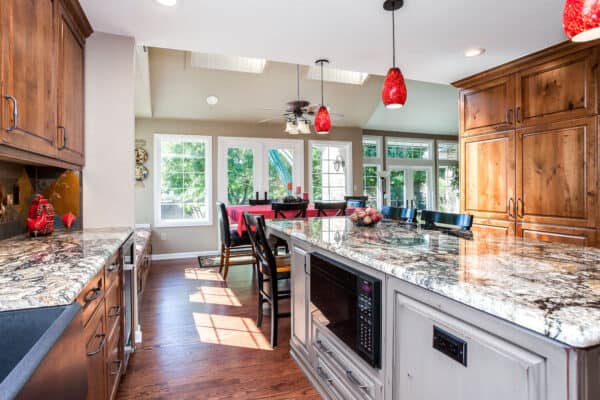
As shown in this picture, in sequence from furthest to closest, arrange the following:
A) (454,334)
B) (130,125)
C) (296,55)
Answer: (296,55), (130,125), (454,334)

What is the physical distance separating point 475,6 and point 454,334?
2.25 m

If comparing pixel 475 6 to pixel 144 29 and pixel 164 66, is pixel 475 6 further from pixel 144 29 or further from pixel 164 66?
pixel 164 66

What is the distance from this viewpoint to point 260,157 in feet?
20.5

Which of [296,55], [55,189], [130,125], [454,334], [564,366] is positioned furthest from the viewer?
[296,55]

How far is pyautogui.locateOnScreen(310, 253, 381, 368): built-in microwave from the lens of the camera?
1.34 metres

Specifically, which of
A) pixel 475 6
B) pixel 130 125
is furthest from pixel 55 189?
pixel 475 6

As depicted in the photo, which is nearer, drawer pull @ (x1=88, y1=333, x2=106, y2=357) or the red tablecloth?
drawer pull @ (x1=88, y1=333, x2=106, y2=357)

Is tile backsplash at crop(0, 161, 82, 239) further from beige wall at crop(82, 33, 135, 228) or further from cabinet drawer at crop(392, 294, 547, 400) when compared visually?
cabinet drawer at crop(392, 294, 547, 400)

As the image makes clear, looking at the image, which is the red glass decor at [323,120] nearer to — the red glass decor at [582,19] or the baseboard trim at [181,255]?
the red glass decor at [582,19]

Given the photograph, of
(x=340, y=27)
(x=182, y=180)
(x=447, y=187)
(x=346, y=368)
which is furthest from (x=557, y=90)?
(x=447, y=187)

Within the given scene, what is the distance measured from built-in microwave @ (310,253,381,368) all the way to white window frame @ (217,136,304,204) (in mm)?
4405

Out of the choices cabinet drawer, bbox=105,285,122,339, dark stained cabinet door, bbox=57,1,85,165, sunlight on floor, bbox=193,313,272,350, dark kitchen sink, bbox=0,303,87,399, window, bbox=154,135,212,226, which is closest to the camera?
dark kitchen sink, bbox=0,303,87,399

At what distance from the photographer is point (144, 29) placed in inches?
99.8

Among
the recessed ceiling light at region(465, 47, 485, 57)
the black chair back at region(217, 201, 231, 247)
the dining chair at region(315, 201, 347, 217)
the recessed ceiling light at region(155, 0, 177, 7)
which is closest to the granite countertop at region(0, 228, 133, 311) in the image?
the recessed ceiling light at region(155, 0, 177, 7)
